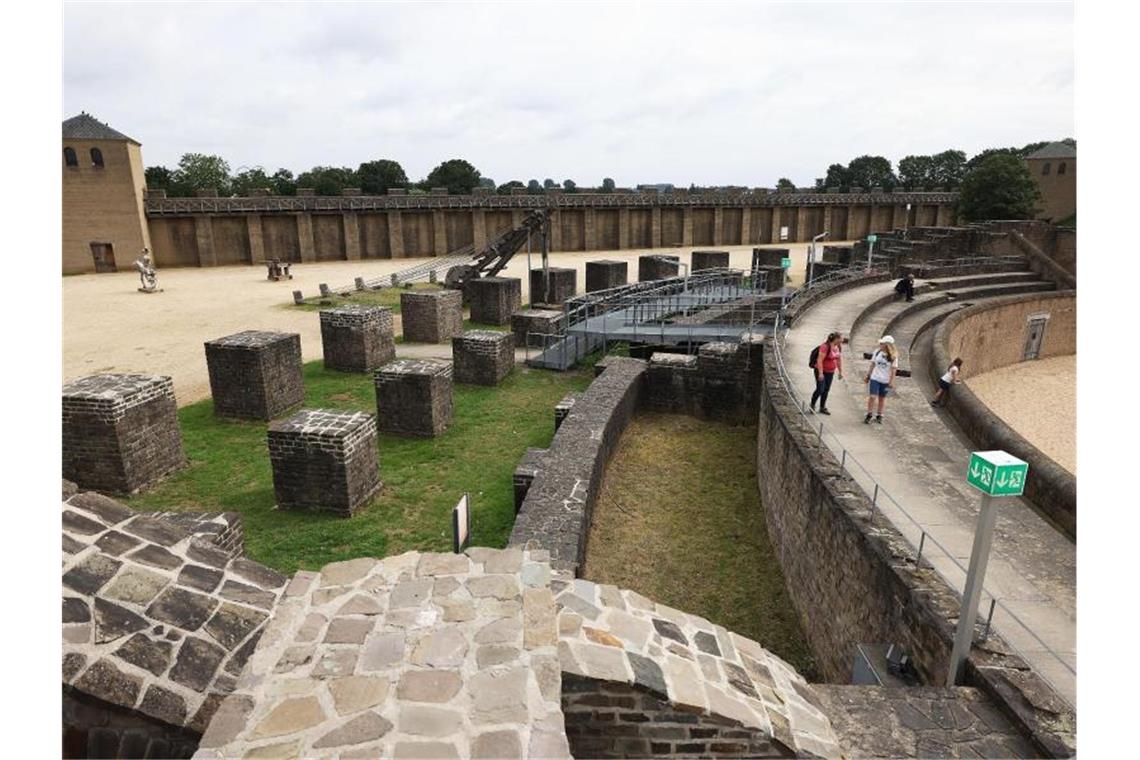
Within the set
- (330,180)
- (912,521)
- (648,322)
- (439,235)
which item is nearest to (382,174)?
(330,180)

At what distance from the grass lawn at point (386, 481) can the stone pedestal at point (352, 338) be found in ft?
4.37

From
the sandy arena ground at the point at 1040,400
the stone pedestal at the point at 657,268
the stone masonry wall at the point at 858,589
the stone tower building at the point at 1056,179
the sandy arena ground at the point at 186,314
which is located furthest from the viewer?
the stone tower building at the point at 1056,179

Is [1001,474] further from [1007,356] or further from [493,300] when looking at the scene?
[1007,356]

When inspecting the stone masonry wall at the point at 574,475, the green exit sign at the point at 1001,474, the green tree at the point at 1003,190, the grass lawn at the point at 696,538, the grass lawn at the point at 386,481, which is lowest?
the grass lawn at the point at 696,538

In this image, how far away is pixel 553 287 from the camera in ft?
78.5

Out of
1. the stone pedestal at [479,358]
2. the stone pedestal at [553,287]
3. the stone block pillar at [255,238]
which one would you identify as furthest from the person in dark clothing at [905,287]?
the stone block pillar at [255,238]

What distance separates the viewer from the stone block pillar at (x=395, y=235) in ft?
128

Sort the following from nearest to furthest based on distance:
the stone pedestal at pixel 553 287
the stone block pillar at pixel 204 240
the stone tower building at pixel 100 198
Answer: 1. the stone pedestal at pixel 553 287
2. the stone tower building at pixel 100 198
3. the stone block pillar at pixel 204 240

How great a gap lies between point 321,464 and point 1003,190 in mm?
47374

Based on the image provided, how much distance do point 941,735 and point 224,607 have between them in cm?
413

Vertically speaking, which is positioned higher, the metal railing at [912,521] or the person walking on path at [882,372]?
the person walking on path at [882,372]

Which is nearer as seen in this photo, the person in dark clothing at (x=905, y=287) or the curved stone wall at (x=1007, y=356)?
the curved stone wall at (x=1007, y=356)

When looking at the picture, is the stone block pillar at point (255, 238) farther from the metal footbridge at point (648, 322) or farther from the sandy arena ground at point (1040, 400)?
the sandy arena ground at point (1040, 400)

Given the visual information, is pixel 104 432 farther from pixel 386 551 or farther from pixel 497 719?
pixel 497 719
